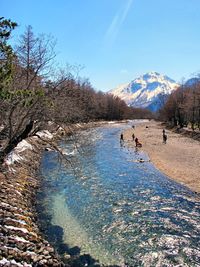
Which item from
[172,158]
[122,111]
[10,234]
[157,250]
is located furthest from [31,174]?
[122,111]

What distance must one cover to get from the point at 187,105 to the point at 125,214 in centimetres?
6963

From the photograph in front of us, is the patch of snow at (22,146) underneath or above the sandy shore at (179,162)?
above

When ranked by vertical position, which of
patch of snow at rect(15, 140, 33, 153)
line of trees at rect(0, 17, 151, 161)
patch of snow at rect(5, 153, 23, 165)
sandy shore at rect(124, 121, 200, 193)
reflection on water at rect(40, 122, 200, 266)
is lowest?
reflection on water at rect(40, 122, 200, 266)

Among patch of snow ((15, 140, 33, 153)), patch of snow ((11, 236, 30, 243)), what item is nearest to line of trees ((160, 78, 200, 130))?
patch of snow ((15, 140, 33, 153))

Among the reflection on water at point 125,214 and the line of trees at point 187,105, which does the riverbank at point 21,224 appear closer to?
the reflection on water at point 125,214

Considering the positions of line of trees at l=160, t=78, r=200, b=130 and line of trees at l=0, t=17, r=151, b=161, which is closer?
line of trees at l=0, t=17, r=151, b=161

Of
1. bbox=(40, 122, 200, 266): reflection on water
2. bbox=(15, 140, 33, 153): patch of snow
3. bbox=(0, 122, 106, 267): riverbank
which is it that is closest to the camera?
bbox=(0, 122, 106, 267): riverbank

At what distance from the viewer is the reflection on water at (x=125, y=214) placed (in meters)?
16.1

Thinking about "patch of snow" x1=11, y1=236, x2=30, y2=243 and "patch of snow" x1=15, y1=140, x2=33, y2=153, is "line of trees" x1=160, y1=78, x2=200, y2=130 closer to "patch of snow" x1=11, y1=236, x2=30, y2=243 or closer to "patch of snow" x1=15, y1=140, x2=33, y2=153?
"patch of snow" x1=15, y1=140, x2=33, y2=153

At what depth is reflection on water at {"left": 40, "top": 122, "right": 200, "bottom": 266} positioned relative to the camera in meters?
16.1

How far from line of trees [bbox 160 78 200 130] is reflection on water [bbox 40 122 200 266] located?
52546 mm

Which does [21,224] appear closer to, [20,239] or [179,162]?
[20,239]

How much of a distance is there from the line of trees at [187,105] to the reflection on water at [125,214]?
5255 centimetres

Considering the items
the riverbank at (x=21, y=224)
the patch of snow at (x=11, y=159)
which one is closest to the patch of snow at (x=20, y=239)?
the riverbank at (x=21, y=224)
